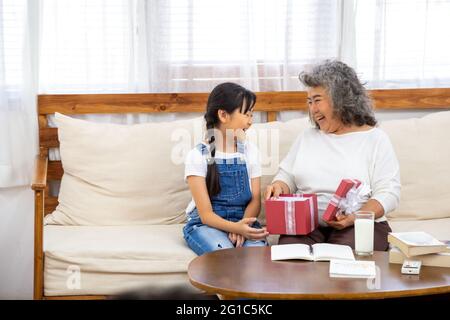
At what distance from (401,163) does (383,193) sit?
54 cm

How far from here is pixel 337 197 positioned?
2.39m

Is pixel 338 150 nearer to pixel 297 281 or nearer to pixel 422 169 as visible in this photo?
pixel 422 169

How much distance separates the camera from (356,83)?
2.68m

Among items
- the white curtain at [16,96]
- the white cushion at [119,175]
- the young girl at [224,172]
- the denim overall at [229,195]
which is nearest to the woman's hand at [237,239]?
the young girl at [224,172]

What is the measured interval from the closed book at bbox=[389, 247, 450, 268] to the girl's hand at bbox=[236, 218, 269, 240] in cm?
56

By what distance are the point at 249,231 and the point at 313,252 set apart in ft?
1.29

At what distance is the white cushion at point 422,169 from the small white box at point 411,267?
1.01 meters

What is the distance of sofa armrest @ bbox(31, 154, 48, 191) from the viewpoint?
8.33 feet

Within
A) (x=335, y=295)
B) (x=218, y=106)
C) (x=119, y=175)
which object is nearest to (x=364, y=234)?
(x=335, y=295)

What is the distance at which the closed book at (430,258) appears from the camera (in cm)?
200

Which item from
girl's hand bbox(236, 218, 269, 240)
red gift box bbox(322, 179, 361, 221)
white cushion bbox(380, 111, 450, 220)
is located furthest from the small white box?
white cushion bbox(380, 111, 450, 220)

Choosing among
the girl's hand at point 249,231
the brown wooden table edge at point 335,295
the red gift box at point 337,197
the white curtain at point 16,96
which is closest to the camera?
the brown wooden table edge at point 335,295

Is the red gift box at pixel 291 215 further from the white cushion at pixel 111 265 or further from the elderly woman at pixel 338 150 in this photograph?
the white cushion at pixel 111 265
